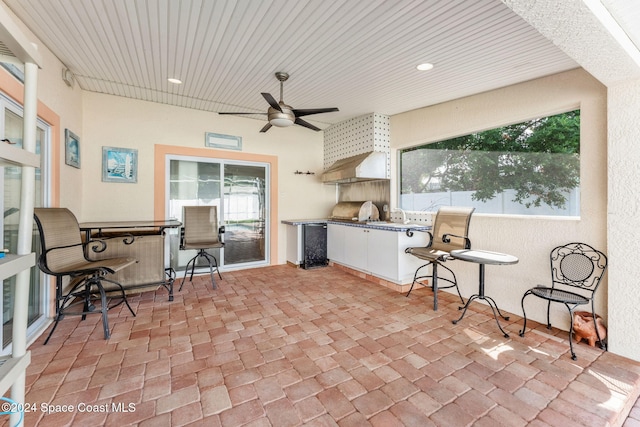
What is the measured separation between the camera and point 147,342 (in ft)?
8.15

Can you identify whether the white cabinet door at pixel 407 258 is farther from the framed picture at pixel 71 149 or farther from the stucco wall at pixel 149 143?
the framed picture at pixel 71 149

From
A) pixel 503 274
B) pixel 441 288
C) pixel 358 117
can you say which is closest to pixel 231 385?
pixel 441 288

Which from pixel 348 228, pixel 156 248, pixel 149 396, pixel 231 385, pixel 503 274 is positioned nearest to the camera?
pixel 149 396

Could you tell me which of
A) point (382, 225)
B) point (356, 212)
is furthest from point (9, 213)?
point (356, 212)

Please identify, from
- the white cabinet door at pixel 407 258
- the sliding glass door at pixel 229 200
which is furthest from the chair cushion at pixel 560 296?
the sliding glass door at pixel 229 200

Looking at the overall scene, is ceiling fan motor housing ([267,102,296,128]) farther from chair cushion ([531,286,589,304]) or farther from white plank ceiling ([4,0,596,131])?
chair cushion ([531,286,589,304])

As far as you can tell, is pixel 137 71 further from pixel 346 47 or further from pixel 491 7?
pixel 491 7

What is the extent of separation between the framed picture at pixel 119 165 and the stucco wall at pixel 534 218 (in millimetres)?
4560

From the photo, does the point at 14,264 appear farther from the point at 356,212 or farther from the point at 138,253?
the point at 356,212

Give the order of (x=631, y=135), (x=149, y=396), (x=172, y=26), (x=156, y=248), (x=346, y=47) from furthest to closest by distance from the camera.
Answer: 1. (x=156, y=248)
2. (x=346, y=47)
3. (x=172, y=26)
4. (x=631, y=135)
5. (x=149, y=396)

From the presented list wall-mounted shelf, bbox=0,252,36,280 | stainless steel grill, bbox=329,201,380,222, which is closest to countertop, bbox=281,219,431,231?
stainless steel grill, bbox=329,201,380,222

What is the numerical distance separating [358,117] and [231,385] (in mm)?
4495

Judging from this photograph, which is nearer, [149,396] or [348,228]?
[149,396]

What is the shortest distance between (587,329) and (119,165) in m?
5.95
